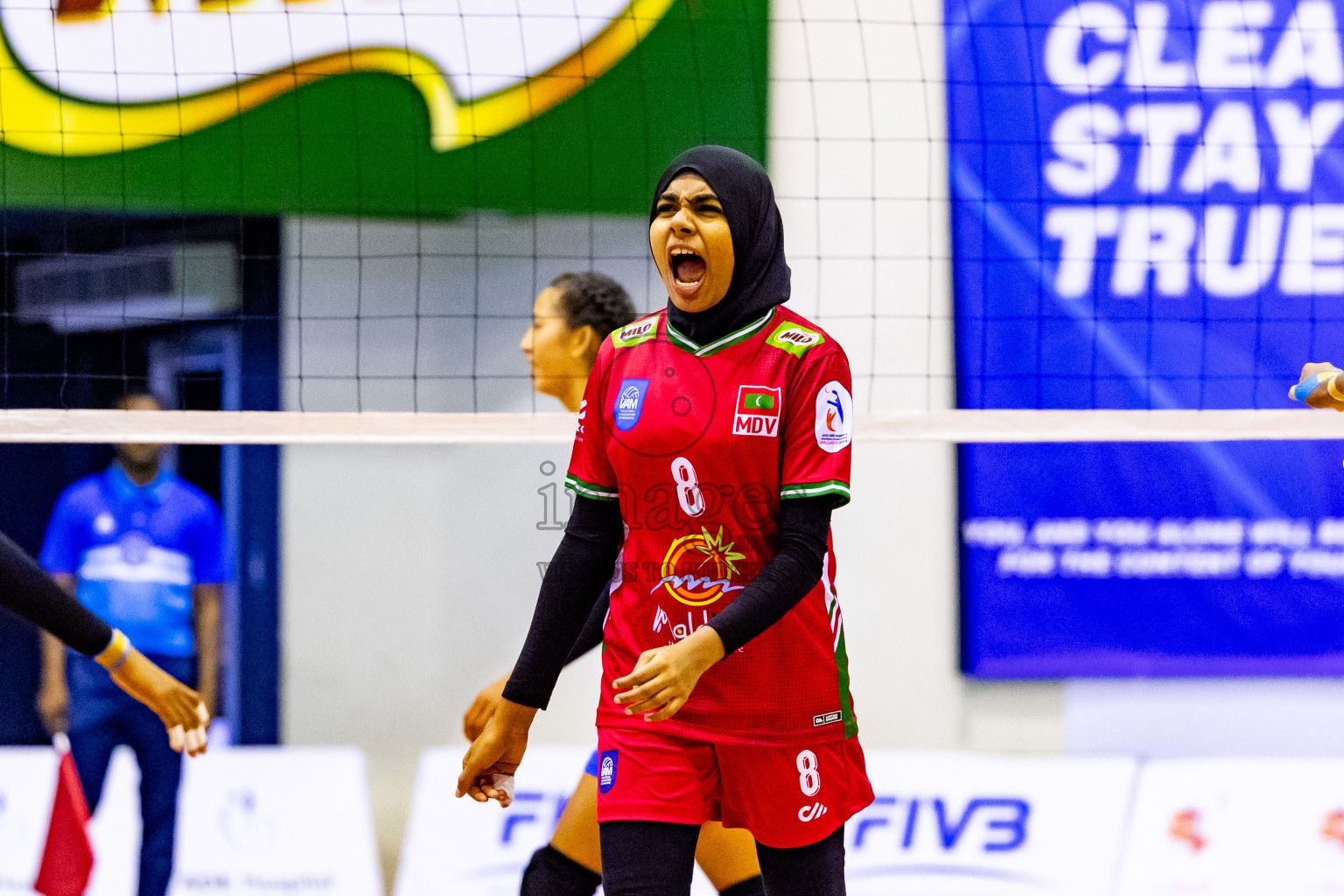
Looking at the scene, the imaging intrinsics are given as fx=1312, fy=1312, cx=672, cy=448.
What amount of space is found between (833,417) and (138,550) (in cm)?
290

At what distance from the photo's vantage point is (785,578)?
2.07 metres

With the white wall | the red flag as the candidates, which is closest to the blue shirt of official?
the red flag

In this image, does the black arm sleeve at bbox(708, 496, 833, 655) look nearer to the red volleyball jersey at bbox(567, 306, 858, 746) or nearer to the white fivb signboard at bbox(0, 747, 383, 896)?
the red volleyball jersey at bbox(567, 306, 858, 746)

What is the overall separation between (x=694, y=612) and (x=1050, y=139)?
9.79 feet

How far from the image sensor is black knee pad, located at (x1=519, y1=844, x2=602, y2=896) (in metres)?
2.74

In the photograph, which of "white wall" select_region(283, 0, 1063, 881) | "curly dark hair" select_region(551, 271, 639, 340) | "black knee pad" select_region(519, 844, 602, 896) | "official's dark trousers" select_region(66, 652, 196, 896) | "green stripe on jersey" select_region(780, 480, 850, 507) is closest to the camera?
"green stripe on jersey" select_region(780, 480, 850, 507)

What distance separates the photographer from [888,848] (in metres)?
4.25

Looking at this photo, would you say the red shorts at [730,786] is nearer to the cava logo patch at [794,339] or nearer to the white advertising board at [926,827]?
the cava logo patch at [794,339]

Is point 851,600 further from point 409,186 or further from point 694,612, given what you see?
point 694,612

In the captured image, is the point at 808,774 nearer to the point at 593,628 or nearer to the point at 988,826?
the point at 593,628

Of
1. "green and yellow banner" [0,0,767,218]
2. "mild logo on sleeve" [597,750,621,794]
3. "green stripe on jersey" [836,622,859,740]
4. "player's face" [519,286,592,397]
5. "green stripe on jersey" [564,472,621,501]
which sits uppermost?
"green and yellow banner" [0,0,767,218]

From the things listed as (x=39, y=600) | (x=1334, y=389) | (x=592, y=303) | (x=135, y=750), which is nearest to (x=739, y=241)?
Result: (x=1334, y=389)

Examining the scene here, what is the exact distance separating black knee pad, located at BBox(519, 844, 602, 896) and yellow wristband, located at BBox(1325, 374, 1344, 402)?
1.72 m

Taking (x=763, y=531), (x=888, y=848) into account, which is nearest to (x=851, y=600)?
(x=888, y=848)
